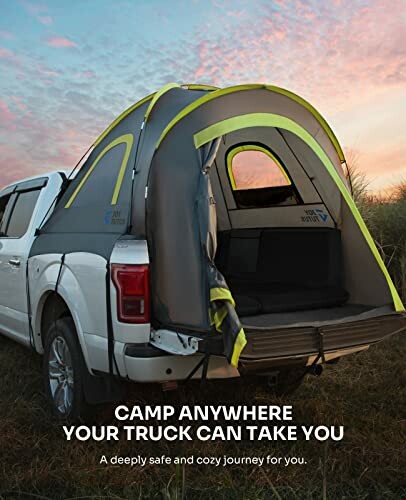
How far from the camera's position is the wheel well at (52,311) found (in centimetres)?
394

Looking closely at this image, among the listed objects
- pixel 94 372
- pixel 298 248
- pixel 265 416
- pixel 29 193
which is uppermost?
pixel 29 193

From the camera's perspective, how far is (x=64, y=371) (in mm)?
3902

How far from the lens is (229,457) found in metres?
3.44

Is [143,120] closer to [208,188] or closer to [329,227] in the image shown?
[208,188]

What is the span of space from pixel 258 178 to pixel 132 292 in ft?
9.62

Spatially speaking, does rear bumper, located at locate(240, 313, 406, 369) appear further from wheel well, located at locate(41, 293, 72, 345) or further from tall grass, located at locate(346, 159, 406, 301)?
tall grass, located at locate(346, 159, 406, 301)

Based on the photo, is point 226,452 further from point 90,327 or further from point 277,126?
point 277,126

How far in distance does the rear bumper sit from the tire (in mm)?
1218

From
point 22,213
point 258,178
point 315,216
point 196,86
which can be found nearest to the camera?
point 196,86

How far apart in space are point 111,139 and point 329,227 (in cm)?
198

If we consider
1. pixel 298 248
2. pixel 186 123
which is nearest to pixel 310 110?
pixel 186 123

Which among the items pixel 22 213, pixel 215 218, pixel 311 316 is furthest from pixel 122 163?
pixel 22 213

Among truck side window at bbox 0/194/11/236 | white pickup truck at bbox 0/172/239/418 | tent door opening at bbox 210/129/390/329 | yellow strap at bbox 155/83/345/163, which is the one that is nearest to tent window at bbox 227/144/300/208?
tent door opening at bbox 210/129/390/329

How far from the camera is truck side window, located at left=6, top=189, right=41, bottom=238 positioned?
192 inches
